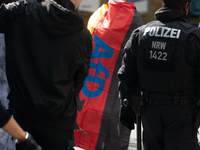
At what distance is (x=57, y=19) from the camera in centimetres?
219

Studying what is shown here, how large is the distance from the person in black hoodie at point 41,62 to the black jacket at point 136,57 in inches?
34.9

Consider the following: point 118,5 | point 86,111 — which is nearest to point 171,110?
point 86,111

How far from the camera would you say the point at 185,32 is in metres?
2.73

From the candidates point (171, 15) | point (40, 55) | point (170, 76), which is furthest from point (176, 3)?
point (40, 55)

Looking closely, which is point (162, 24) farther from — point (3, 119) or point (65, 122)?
point (3, 119)

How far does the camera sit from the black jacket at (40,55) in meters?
2.16

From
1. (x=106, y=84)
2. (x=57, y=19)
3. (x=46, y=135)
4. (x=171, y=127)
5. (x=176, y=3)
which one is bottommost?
(x=106, y=84)

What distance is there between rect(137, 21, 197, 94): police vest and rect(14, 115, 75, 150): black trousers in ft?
3.18

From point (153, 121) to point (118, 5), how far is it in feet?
5.39

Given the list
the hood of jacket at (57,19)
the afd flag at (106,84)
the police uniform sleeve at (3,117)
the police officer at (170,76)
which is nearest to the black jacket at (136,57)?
the police officer at (170,76)

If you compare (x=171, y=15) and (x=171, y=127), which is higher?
(x=171, y=15)

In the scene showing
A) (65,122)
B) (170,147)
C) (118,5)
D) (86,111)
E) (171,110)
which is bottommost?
(86,111)

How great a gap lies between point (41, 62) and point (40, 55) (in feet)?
0.15

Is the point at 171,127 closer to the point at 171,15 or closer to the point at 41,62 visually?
the point at 171,15
